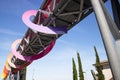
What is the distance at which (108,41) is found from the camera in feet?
11.2

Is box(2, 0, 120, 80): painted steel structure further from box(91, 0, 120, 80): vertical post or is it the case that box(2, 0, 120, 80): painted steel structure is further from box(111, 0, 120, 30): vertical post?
box(111, 0, 120, 30): vertical post

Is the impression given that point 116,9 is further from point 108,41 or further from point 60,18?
point 60,18

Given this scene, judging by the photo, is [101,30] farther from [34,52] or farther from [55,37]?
[34,52]

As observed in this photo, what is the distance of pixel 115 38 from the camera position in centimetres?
350

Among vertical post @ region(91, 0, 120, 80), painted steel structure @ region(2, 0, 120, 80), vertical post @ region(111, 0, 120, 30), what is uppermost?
painted steel structure @ region(2, 0, 120, 80)

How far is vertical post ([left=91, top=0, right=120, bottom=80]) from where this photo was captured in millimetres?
3203

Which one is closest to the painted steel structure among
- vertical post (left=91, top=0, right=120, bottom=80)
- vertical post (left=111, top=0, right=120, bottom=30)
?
vertical post (left=91, top=0, right=120, bottom=80)

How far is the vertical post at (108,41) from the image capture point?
3203 mm

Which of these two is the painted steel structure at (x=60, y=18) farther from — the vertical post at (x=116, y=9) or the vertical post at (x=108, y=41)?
the vertical post at (x=116, y=9)

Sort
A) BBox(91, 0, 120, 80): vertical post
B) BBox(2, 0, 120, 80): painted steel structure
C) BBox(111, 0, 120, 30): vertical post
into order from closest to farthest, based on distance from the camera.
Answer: BBox(91, 0, 120, 80): vertical post → BBox(2, 0, 120, 80): painted steel structure → BBox(111, 0, 120, 30): vertical post

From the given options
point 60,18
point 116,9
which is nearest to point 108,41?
point 116,9

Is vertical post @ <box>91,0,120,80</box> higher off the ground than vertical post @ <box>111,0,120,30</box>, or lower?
lower

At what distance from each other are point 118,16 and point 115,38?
1.03 metres

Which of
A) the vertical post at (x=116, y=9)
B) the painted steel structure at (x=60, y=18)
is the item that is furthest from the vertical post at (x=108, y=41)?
the vertical post at (x=116, y=9)
